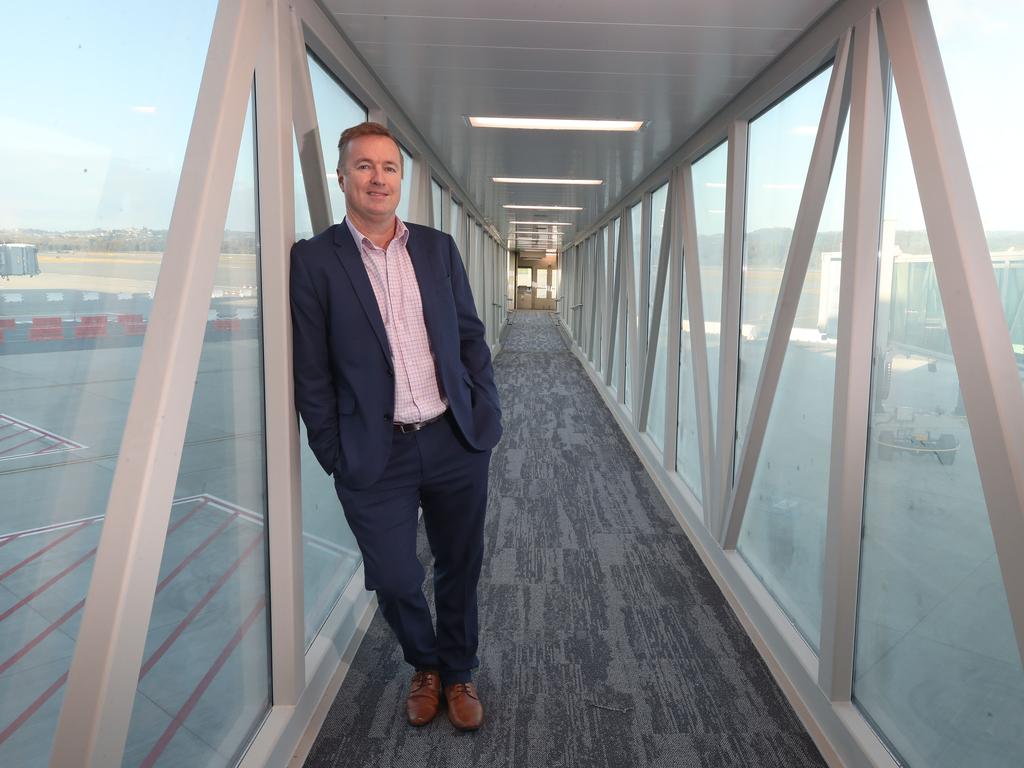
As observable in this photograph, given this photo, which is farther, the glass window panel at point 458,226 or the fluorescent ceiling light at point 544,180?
the glass window panel at point 458,226

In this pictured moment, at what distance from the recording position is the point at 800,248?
7.58 feet

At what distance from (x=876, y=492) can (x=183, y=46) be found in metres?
1.99

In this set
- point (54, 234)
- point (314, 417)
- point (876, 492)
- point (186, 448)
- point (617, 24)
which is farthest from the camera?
point (617, 24)

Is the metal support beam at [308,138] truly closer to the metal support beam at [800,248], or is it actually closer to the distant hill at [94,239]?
the distant hill at [94,239]

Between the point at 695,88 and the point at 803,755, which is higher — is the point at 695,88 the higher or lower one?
the higher one

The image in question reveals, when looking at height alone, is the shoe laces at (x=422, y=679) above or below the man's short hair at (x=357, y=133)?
below

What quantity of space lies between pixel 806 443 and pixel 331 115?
200cm

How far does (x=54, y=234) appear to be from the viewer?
1.05m

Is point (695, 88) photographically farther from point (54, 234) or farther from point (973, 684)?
point (54, 234)

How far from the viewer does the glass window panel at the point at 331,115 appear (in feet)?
7.68

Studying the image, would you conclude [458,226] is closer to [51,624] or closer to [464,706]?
[464,706]

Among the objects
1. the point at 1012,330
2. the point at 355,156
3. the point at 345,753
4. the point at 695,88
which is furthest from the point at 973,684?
Result: the point at 695,88

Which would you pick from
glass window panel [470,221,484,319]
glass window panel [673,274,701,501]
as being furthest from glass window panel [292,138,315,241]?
glass window panel [470,221,484,319]

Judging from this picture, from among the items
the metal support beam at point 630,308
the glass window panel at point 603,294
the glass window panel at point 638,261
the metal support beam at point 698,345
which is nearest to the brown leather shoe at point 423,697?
the metal support beam at point 698,345
